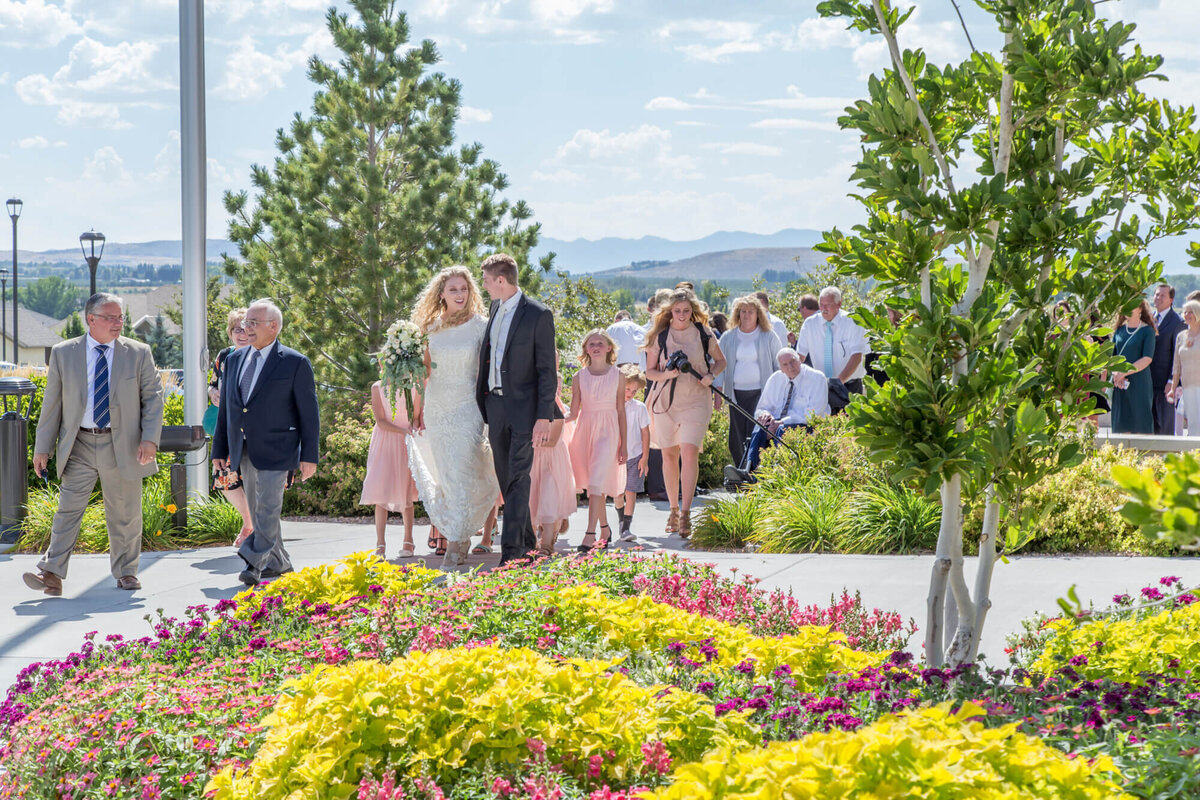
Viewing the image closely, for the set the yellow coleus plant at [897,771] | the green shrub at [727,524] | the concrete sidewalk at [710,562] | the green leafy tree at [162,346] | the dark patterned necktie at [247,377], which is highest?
the green leafy tree at [162,346]

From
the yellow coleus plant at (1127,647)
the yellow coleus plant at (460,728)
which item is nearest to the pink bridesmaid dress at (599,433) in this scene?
the yellow coleus plant at (1127,647)

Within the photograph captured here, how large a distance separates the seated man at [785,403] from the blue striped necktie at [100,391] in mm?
5397

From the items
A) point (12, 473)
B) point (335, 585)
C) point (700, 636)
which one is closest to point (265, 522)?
point (335, 585)

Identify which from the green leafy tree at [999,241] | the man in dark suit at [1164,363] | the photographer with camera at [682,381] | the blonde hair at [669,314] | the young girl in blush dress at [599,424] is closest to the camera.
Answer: the green leafy tree at [999,241]

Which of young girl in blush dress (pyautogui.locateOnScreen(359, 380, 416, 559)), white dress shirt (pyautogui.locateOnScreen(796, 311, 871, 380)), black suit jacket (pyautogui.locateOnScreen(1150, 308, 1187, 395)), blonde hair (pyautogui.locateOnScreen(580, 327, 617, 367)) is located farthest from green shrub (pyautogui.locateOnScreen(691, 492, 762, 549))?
black suit jacket (pyautogui.locateOnScreen(1150, 308, 1187, 395))

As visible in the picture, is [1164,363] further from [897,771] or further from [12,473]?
[897,771]

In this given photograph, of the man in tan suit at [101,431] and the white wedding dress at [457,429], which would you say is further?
the white wedding dress at [457,429]

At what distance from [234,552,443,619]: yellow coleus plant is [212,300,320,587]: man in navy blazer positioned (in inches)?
94.0

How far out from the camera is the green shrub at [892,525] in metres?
8.25

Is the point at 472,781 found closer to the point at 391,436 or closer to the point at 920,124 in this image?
the point at 920,124

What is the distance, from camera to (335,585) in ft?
17.1

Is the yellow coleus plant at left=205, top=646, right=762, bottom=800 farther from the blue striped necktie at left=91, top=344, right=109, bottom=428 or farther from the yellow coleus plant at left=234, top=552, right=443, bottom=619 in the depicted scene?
the blue striped necktie at left=91, top=344, right=109, bottom=428

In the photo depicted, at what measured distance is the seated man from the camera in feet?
35.2

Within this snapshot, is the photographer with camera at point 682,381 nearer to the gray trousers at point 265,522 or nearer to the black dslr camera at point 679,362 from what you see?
the black dslr camera at point 679,362
